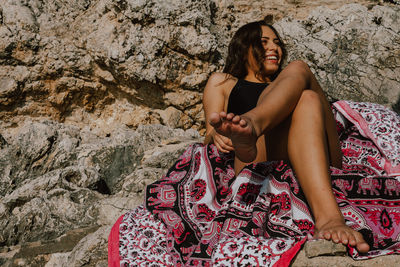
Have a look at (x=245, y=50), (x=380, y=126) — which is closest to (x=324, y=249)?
(x=380, y=126)

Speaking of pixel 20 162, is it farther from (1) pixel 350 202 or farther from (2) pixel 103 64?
(1) pixel 350 202

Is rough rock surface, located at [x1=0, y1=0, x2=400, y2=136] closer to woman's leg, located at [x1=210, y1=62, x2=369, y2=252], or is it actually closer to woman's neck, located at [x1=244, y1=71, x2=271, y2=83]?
woman's neck, located at [x1=244, y1=71, x2=271, y2=83]

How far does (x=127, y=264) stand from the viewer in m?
1.73

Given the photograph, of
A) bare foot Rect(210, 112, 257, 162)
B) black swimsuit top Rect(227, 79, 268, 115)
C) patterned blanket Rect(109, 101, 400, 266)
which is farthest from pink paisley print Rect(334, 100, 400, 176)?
bare foot Rect(210, 112, 257, 162)

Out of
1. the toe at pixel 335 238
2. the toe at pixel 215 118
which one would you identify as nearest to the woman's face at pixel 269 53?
the toe at pixel 215 118

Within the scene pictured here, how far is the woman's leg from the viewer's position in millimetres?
1415

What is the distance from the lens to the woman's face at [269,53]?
113 inches

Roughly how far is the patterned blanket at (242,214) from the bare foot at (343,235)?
0.04m

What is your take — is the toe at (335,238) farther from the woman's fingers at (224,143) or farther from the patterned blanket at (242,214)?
the woman's fingers at (224,143)

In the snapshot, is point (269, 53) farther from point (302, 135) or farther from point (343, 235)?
point (343, 235)

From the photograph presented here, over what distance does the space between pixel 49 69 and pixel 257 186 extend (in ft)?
8.99

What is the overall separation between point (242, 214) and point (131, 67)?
2334mm

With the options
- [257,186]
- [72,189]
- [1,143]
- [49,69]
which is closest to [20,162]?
[1,143]

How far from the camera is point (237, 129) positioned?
4.65ft
